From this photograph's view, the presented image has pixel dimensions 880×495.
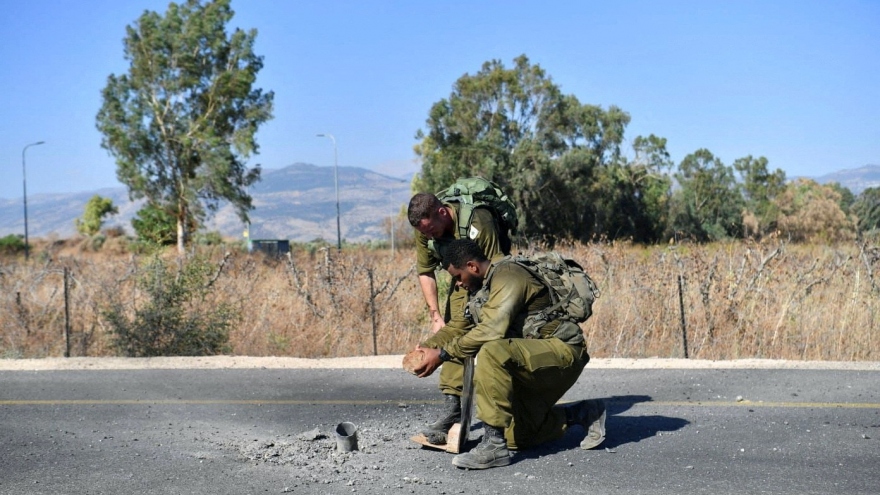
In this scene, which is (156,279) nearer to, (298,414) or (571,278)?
(298,414)

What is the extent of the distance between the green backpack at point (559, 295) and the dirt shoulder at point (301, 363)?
15.9 feet

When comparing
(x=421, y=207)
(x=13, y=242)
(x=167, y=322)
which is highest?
(x=13, y=242)

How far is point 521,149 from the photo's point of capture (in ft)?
189

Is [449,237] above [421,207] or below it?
below

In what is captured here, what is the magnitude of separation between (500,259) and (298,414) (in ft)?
9.53

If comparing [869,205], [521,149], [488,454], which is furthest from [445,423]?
[521,149]

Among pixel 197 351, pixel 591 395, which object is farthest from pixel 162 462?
pixel 197 351

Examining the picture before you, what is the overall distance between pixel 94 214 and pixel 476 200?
101857mm

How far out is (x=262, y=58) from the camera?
56.7 metres

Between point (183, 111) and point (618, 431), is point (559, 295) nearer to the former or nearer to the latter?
point (618, 431)

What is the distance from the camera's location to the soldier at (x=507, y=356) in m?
6.43

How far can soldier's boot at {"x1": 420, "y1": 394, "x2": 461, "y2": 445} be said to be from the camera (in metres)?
7.03

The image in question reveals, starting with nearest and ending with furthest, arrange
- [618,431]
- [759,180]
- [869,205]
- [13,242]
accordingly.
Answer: [618,431]
[869,205]
[13,242]
[759,180]

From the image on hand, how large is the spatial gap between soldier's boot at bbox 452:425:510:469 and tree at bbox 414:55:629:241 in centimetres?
4750
